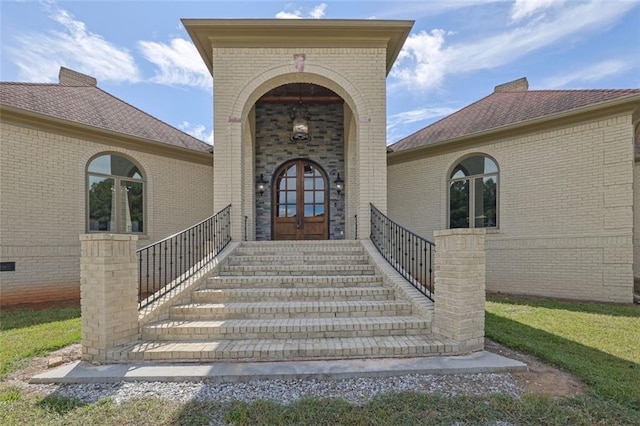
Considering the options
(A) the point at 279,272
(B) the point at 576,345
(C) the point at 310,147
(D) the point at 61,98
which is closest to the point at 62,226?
(D) the point at 61,98

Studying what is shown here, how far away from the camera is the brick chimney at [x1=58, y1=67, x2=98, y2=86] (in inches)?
362

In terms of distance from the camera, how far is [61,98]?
26.3ft

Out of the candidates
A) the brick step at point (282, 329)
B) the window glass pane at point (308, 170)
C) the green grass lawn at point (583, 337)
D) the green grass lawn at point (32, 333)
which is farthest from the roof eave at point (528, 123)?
the green grass lawn at point (32, 333)

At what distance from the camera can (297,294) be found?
176 inches

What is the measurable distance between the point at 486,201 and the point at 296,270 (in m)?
6.01

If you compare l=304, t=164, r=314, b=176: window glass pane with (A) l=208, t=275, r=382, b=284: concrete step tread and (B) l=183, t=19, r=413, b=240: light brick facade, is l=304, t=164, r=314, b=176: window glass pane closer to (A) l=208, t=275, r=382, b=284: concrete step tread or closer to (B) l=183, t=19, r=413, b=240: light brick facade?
(B) l=183, t=19, r=413, b=240: light brick facade

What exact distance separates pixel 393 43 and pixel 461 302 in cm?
569

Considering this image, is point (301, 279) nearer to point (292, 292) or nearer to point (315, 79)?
point (292, 292)

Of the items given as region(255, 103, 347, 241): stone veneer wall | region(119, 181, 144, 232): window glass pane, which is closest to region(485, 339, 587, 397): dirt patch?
region(255, 103, 347, 241): stone veneer wall

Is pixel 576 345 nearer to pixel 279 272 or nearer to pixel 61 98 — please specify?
pixel 279 272

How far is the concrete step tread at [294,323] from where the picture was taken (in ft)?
12.1

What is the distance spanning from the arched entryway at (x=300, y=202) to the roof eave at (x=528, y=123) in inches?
105

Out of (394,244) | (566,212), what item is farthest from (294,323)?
(566,212)

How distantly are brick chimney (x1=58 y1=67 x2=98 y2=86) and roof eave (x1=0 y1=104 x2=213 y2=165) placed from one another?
3.07m
